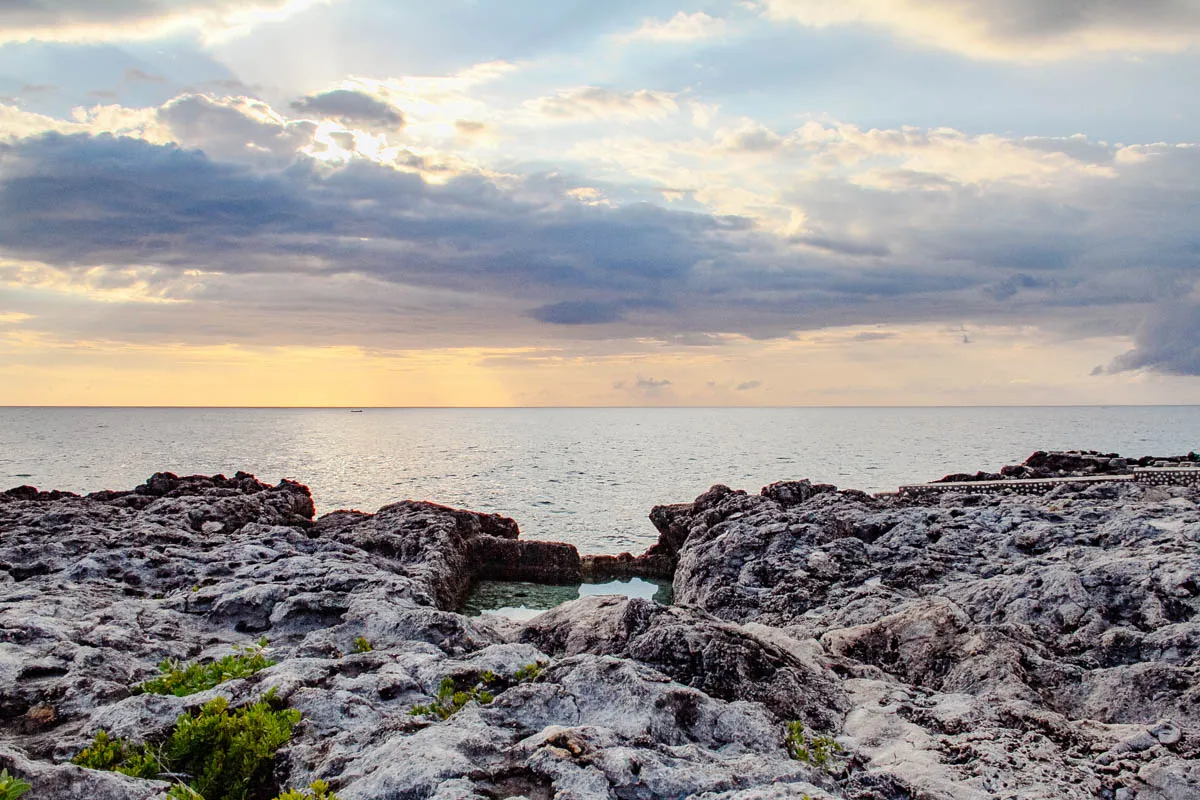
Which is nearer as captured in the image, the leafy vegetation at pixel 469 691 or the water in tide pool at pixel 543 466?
the leafy vegetation at pixel 469 691

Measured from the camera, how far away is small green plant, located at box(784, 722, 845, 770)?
911 centimetres

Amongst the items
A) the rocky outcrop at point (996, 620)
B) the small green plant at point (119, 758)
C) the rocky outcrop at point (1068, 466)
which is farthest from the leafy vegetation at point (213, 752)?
the rocky outcrop at point (1068, 466)

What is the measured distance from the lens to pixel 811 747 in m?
9.49

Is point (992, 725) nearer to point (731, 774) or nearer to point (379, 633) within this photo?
point (731, 774)

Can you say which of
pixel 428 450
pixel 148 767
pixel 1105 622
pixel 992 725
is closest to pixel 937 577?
pixel 1105 622

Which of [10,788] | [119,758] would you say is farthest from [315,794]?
[119,758]

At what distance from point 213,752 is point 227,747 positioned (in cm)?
16

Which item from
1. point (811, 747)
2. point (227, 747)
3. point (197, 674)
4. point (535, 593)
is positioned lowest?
point (535, 593)

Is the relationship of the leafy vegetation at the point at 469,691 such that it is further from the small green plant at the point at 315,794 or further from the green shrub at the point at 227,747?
the small green plant at the point at 315,794

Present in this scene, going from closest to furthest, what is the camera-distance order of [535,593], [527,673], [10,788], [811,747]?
[10,788], [811,747], [527,673], [535,593]

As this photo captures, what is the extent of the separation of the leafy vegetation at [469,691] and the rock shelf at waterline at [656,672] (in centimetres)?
3

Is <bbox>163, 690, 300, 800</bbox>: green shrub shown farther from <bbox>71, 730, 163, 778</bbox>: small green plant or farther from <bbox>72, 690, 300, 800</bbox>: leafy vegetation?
<bbox>71, 730, 163, 778</bbox>: small green plant

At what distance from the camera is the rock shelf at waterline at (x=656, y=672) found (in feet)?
26.3

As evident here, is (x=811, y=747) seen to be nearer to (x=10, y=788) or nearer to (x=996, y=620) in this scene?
(x=10, y=788)
